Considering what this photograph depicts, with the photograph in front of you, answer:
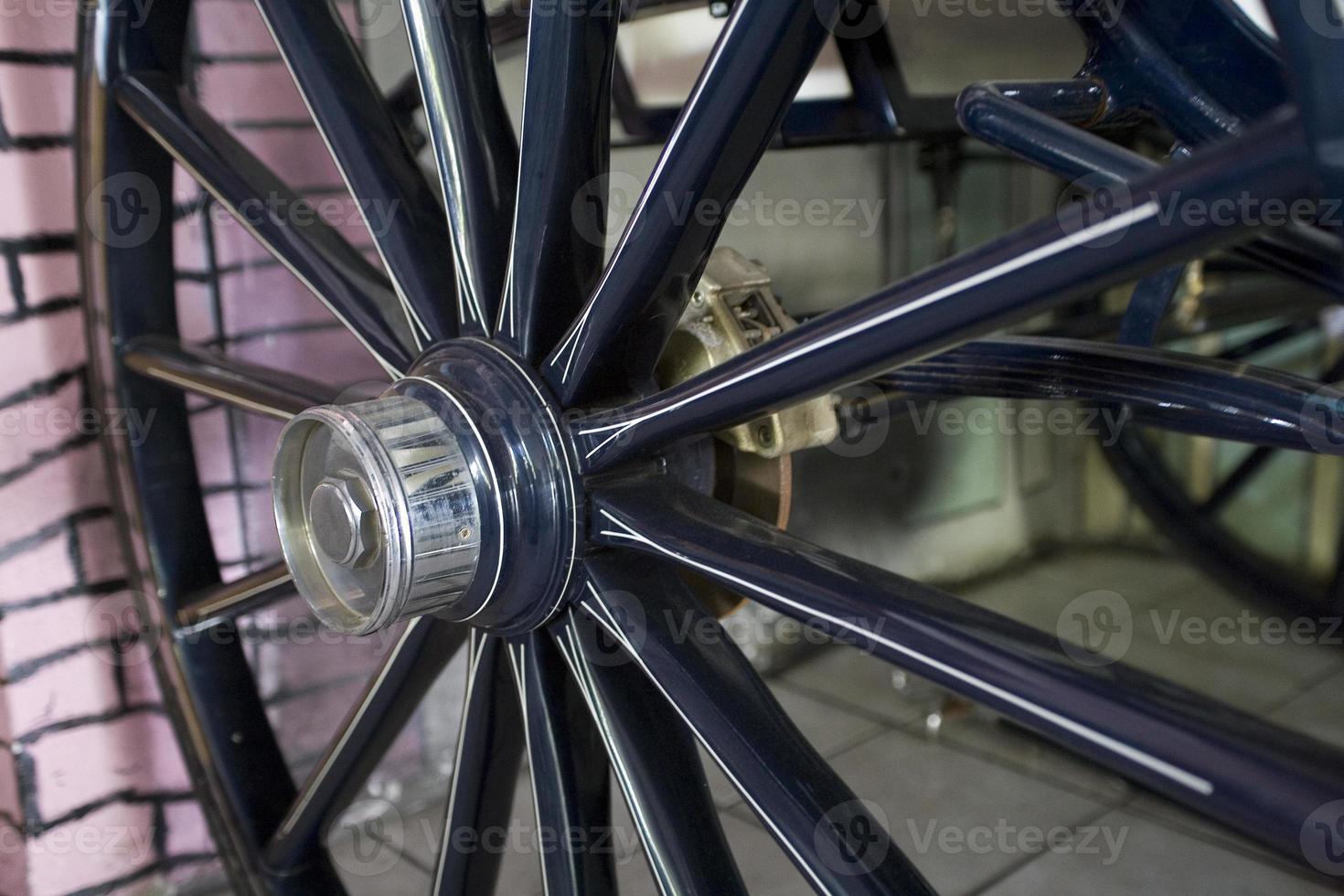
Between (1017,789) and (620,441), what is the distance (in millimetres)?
1019

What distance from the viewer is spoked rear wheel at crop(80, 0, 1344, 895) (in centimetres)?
49

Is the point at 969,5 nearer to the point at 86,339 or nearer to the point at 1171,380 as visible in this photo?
the point at 1171,380

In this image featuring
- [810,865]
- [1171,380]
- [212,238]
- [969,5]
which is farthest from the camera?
[212,238]

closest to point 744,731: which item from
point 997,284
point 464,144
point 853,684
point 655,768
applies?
point 655,768

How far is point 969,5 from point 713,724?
31.0 inches

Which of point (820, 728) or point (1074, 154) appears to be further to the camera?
point (820, 728)

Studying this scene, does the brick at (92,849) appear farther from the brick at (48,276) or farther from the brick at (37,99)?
the brick at (37,99)

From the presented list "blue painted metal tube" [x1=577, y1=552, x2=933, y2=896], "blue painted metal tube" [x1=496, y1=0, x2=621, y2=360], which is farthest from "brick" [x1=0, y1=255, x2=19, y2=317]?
"blue painted metal tube" [x1=577, y1=552, x2=933, y2=896]

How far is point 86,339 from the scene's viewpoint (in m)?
1.18

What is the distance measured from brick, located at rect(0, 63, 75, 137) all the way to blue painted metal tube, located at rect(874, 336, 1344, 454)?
92cm

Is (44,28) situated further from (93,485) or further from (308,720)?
(308,720)

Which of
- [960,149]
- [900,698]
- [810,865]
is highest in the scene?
[960,149]

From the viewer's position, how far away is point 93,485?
127 cm

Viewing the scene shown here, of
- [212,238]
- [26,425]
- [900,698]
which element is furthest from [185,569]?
[900,698]
